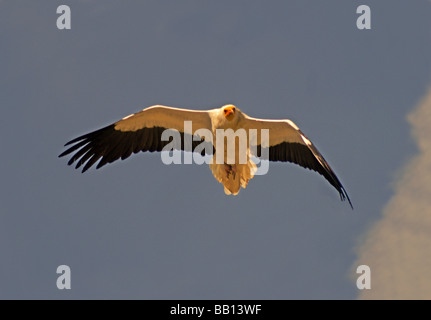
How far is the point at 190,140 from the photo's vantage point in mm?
20859

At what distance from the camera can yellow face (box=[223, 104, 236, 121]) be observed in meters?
19.5

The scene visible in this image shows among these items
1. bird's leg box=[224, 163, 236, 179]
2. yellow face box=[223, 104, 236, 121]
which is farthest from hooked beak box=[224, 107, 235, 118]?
bird's leg box=[224, 163, 236, 179]

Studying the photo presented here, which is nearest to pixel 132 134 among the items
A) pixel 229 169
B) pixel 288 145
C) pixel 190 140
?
pixel 190 140

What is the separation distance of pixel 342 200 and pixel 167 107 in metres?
5.15

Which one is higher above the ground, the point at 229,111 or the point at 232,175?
the point at 229,111

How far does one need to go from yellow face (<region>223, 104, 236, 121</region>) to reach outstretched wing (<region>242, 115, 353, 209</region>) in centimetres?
56

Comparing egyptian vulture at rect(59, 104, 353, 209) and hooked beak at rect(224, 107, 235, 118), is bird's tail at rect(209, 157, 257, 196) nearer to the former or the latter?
egyptian vulture at rect(59, 104, 353, 209)

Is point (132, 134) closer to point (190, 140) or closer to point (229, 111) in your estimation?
point (190, 140)

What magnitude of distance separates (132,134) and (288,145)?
426cm

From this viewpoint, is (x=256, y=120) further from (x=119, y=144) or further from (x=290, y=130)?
(x=119, y=144)

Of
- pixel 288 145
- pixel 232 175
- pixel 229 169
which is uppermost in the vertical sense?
pixel 288 145

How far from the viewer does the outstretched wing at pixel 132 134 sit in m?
20.3

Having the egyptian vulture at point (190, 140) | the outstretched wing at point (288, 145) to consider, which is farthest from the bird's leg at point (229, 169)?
→ the outstretched wing at point (288, 145)

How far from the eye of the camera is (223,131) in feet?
65.0
